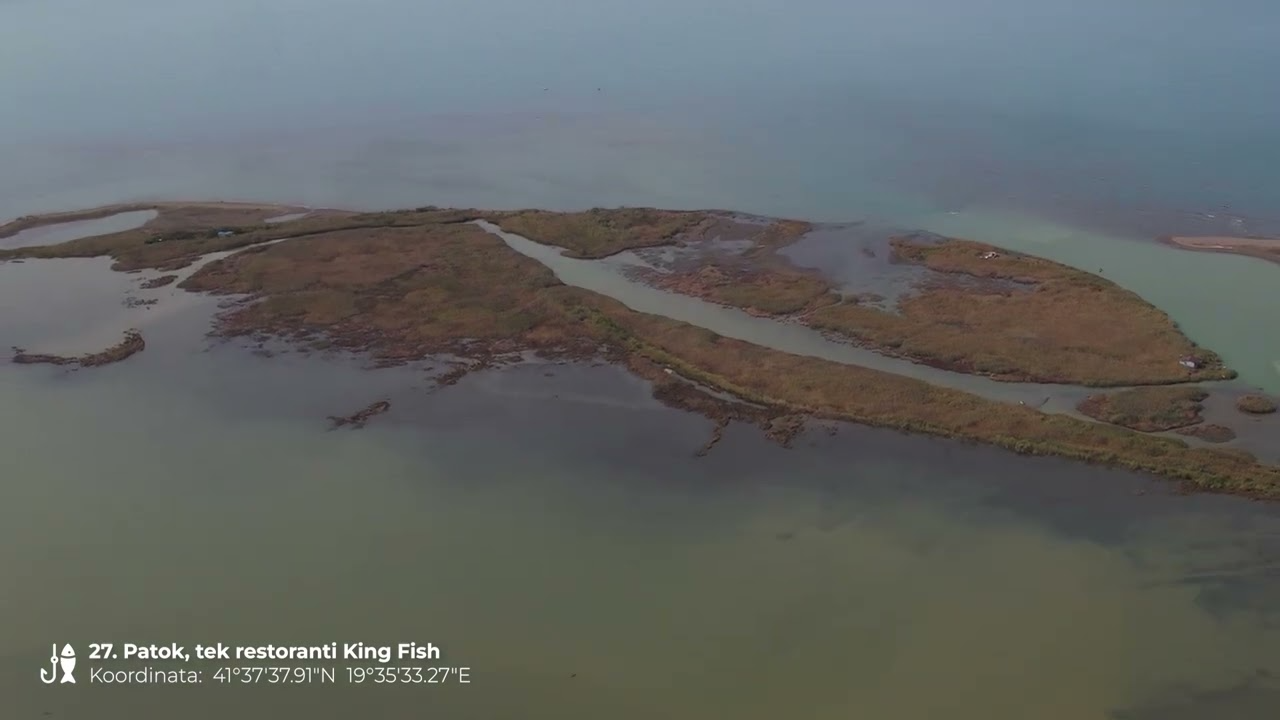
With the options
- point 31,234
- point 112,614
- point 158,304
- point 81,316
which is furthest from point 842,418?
point 31,234

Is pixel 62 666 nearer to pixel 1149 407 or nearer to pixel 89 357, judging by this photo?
pixel 89 357

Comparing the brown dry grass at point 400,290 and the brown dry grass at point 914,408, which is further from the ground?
the brown dry grass at point 400,290

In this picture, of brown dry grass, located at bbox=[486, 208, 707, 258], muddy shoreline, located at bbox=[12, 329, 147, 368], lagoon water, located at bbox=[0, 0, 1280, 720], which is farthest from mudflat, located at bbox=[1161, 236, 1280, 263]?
muddy shoreline, located at bbox=[12, 329, 147, 368]

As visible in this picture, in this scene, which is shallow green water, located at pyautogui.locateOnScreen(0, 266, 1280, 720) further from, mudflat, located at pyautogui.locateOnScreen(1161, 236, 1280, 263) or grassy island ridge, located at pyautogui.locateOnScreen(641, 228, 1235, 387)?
mudflat, located at pyautogui.locateOnScreen(1161, 236, 1280, 263)

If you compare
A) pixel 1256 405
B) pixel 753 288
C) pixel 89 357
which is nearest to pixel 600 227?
pixel 753 288

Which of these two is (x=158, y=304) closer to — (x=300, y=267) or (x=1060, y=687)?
(x=300, y=267)

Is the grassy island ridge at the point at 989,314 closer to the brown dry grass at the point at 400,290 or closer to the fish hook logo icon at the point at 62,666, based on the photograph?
the brown dry grass at the point at 400,290

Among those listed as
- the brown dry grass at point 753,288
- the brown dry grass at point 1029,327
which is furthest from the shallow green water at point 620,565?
the brown dry grass at point 753,288
